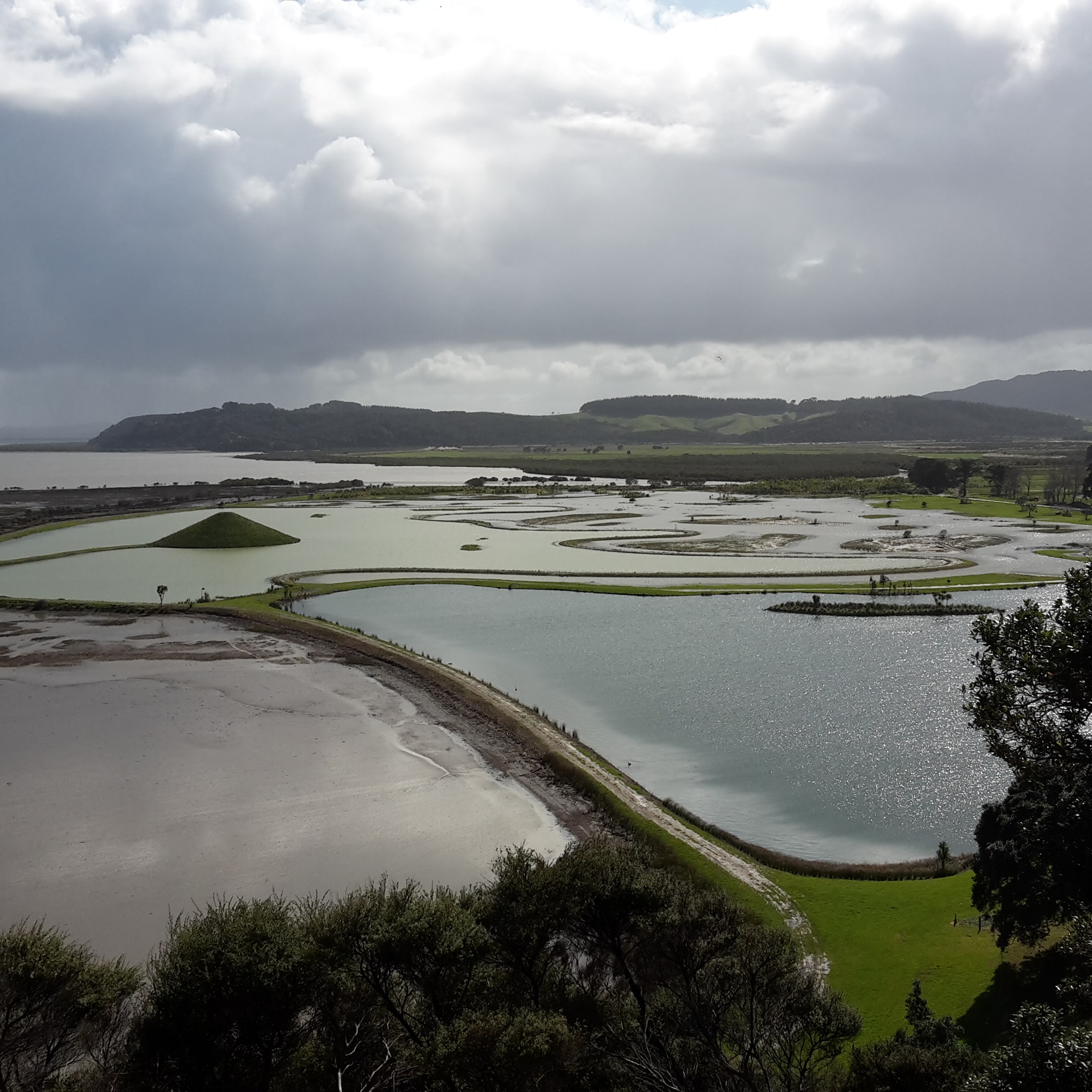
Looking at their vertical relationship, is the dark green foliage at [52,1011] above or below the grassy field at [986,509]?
below

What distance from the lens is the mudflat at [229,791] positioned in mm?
20547

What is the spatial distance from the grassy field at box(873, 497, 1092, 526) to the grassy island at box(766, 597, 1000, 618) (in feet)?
164

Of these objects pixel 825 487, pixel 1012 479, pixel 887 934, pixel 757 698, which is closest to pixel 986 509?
pixel 1012 479

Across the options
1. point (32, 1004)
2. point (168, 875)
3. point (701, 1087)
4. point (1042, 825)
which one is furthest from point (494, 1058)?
point (168, 875)

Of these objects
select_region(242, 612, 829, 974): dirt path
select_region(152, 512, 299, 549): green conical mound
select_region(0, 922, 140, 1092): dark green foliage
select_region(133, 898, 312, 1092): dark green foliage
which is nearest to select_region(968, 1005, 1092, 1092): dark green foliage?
select_region(242, 612, 829, 974): dirt path

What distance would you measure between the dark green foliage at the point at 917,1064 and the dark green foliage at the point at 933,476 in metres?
126

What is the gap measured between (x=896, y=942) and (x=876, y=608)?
33.6 metres

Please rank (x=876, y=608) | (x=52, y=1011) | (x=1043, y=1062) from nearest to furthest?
(x=1043, y=1062) < (x=52, y=1011) < (x=876, y=608)

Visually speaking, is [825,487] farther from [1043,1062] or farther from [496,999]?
[1043,1062]

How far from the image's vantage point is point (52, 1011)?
13.3m

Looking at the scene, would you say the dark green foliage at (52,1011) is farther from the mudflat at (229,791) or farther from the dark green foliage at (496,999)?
the mudflat at (229,791)

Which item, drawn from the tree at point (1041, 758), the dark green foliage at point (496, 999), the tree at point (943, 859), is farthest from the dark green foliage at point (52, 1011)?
the tree at point (943, 859)

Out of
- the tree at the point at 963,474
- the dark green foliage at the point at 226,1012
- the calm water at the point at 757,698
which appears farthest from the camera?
the tree at the point at 963,474

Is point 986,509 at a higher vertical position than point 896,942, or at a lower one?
Result: higher
